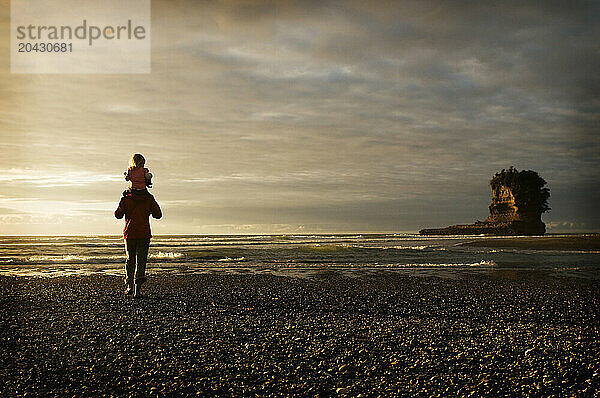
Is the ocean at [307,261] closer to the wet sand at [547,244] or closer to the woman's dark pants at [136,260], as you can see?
the wet sand at [547,244]

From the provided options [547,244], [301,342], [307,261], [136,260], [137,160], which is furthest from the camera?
[547,244]

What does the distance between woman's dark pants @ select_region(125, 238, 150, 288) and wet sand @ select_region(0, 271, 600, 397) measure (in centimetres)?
80

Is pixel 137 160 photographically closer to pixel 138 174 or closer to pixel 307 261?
pixel 138 174

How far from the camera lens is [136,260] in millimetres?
14016

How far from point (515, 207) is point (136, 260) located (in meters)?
115

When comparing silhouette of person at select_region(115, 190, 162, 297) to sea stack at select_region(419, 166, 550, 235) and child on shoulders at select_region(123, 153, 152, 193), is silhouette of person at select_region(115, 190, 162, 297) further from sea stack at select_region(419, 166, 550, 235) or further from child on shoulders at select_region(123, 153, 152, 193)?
sea stack at select_region(419, 166, 550, 235)

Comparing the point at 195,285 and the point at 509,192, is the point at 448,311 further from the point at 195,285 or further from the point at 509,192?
the point at 509,192

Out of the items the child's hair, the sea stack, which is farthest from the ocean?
the sea stack

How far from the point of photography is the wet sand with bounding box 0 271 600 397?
6.09 m

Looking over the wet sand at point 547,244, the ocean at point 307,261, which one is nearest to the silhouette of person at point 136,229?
the ocean at point 307,261

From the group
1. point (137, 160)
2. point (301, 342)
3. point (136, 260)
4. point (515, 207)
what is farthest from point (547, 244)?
point (515, 207)

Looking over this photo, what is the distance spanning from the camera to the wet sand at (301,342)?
609 cm

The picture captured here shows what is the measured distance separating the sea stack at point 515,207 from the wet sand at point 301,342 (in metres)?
104

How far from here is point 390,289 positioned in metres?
15.3
